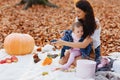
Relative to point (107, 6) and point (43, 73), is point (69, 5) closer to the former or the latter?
point (107, 6)

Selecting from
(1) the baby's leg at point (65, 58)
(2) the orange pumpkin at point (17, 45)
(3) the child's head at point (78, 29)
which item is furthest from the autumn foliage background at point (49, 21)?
(3) the child's head at point (78, 29)

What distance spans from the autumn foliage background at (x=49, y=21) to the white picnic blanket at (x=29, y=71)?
166 cm

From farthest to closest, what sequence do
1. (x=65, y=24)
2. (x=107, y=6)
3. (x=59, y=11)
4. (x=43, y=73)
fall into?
(x=107, y=6) → (x=59, y=11) → (x=65, y=24) → (x=43, y=73)

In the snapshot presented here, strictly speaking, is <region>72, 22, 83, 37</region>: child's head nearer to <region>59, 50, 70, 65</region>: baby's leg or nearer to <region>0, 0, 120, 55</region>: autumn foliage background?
<region>59, 50, 70, 65</region>: baby's leg

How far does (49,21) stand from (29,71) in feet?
16.6

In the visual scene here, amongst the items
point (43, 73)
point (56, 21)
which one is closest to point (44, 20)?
point (56, 21)

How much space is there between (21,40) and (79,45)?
136cm

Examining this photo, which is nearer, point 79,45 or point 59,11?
point 79,45

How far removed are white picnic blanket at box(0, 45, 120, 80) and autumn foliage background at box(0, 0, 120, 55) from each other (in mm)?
1657

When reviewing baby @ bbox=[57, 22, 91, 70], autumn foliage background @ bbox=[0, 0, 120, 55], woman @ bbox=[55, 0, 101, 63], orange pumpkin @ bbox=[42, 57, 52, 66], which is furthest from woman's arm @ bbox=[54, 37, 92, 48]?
autumn foliage background @ bbox=[0, 0, 120, 55]

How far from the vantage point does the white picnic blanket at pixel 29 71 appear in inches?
176

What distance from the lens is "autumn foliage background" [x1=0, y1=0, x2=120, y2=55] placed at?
7.46m

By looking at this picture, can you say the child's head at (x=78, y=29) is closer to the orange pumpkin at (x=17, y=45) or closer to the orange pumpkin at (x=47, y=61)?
the orange pumpkin at (x=47, y=61)

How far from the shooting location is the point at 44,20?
387 inches
